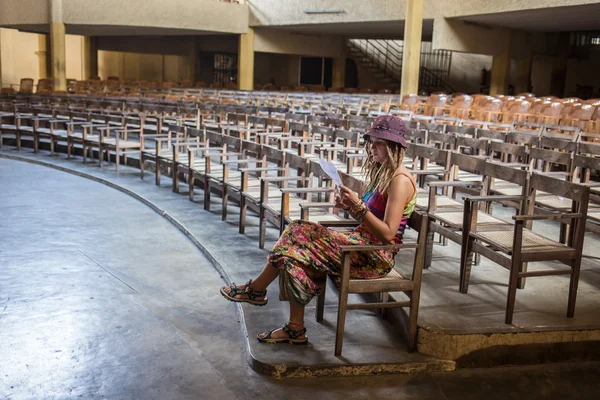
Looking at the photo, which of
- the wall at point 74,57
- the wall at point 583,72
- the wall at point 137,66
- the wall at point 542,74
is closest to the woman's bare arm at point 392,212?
the wall at point 542,74

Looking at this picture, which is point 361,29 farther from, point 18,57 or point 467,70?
point 18,57

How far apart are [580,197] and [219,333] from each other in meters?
2.00

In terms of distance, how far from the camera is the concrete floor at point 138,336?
2732 millimetres

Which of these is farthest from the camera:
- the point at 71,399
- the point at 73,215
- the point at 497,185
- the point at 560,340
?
the point at 73,215

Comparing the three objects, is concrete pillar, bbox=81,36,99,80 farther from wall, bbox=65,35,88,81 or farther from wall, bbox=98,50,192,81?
wall, bbox=98,50,192,81

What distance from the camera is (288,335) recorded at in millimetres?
3029

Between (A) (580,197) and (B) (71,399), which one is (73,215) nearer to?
(B) (71,399)

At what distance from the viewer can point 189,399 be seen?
263 cm

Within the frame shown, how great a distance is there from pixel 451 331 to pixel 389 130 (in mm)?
973

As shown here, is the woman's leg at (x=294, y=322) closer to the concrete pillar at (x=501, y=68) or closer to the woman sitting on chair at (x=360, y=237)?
the woman sitting on chair at (x=360, y=237)

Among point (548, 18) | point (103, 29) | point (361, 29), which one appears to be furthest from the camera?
point (103, 29)

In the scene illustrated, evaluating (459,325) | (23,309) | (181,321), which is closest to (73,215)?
(23,309)

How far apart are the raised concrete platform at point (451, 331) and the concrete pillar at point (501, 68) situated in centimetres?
1388

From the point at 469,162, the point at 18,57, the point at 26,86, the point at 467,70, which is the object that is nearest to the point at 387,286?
the point at 469,162
